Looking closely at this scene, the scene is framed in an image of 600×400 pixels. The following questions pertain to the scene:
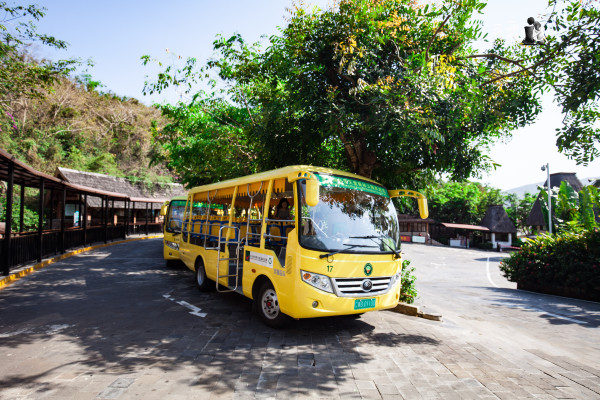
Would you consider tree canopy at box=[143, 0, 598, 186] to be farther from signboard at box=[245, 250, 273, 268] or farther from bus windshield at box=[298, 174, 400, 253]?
signboard at box=[245, 250, 273, 268]

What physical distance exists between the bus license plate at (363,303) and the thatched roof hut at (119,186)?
29460mm

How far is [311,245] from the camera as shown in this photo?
5.59 meters

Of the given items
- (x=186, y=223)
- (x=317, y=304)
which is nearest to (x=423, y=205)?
(x=317, y=304)

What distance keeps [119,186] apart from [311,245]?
33.0m

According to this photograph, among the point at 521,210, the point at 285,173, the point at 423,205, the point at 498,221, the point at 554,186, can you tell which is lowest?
the point at 498,221

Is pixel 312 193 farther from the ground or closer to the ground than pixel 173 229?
farther from the ground

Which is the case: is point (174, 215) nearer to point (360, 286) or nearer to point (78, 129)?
point (360, 286)

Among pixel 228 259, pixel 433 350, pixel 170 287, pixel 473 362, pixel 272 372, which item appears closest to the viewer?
pixel 272 372

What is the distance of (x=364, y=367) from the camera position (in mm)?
4758

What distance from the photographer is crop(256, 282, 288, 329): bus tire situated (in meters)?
6.14

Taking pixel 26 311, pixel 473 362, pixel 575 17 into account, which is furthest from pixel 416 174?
pixel 26 311

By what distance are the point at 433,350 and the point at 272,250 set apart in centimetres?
297

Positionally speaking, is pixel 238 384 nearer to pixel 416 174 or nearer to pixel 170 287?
pixel 170 287

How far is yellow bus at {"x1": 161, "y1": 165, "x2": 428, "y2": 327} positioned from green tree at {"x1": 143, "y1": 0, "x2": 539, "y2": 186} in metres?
1.73
